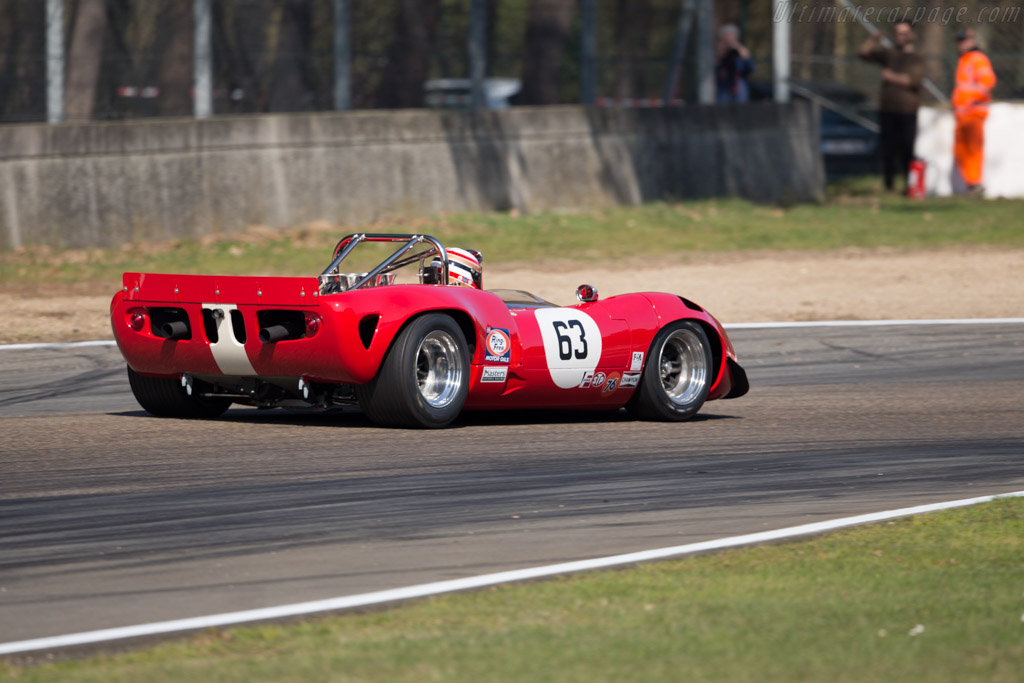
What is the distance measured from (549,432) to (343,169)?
36.9 ft

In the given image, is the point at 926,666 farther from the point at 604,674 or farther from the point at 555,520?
the point at 555,520

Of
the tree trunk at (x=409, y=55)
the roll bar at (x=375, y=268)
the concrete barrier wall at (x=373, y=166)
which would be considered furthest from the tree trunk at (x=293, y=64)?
the roll bar at (x=375, y=268)

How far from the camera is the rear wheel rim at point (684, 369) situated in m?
9.90

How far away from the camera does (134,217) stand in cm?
1788

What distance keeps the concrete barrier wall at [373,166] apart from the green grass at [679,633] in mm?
12843

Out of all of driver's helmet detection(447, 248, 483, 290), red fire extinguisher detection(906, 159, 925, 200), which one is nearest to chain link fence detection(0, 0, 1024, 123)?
red fire extinguisher detection(906, 159, 925, 200)

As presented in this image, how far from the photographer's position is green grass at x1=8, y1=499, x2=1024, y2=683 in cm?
437

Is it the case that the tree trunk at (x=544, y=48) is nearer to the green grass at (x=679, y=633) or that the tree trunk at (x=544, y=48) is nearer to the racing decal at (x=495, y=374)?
the racing decal at (x=495, y=374)

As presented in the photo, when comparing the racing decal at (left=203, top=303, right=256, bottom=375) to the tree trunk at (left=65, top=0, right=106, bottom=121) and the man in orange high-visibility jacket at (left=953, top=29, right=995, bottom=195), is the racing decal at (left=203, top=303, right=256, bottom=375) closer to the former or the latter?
the tree trunk at (left=65, top=0, right=106, bottom=121)

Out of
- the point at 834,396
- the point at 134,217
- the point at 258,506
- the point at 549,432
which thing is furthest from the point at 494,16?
the point at 258,506

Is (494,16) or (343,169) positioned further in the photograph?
(494,16)

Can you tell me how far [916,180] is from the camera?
79.2 ft

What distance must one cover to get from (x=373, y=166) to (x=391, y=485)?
1333cm

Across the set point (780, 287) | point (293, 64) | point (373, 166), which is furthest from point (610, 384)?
point (293, 64)
